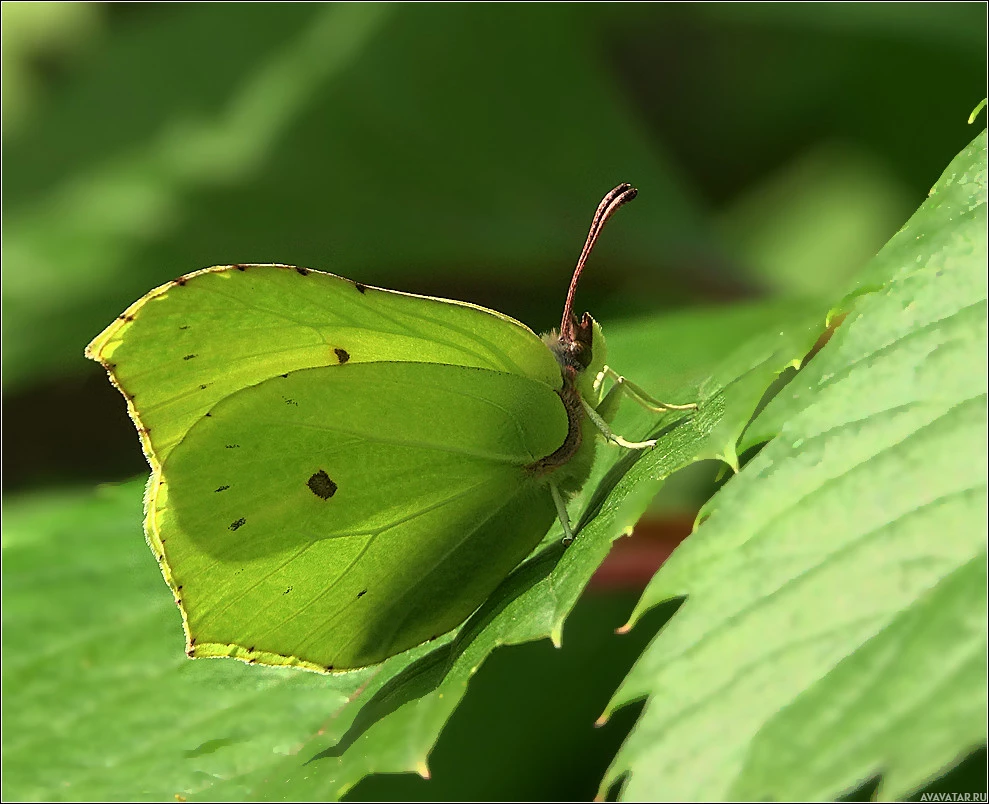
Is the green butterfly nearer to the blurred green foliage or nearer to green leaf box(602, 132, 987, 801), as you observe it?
green leaf box(602, 132, 987, 801)

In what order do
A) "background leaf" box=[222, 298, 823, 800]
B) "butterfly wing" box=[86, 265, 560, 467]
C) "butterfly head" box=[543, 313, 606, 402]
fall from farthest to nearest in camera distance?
1. "butterfly head" box=[543, 313, 606, 402]
2. "butterfly wing" box=[86, 265, 560, 467]
3. "background leaf" box=[222, 298, 823, 800]

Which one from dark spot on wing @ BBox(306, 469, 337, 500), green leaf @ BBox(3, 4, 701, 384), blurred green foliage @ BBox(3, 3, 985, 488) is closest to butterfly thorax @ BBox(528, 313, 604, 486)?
dark spot on wing @ BBox(306, 469, 337, 500)

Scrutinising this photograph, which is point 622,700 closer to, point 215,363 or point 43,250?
point 215,363

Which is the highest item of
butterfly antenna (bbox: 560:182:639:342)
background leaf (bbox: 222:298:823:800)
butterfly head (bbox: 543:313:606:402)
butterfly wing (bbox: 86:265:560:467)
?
butterfly wing (bbox: 86:265:560:467)

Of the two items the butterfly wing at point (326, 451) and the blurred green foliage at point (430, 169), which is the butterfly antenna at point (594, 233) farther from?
the blurred green foliage at point (430, 169)

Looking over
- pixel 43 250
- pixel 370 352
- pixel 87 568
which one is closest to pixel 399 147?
pixel 43 250

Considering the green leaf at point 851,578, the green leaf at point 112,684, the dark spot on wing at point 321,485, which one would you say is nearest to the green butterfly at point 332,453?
the dark spot on wing at point 321,485

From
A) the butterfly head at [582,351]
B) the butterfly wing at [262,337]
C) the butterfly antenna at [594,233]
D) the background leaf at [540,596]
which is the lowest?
the background leaf at [540,596]

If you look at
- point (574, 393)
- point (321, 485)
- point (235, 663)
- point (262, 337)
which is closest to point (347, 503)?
point (321, 485)

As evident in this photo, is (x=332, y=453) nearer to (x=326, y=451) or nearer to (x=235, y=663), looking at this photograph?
(x=326, y=451)
